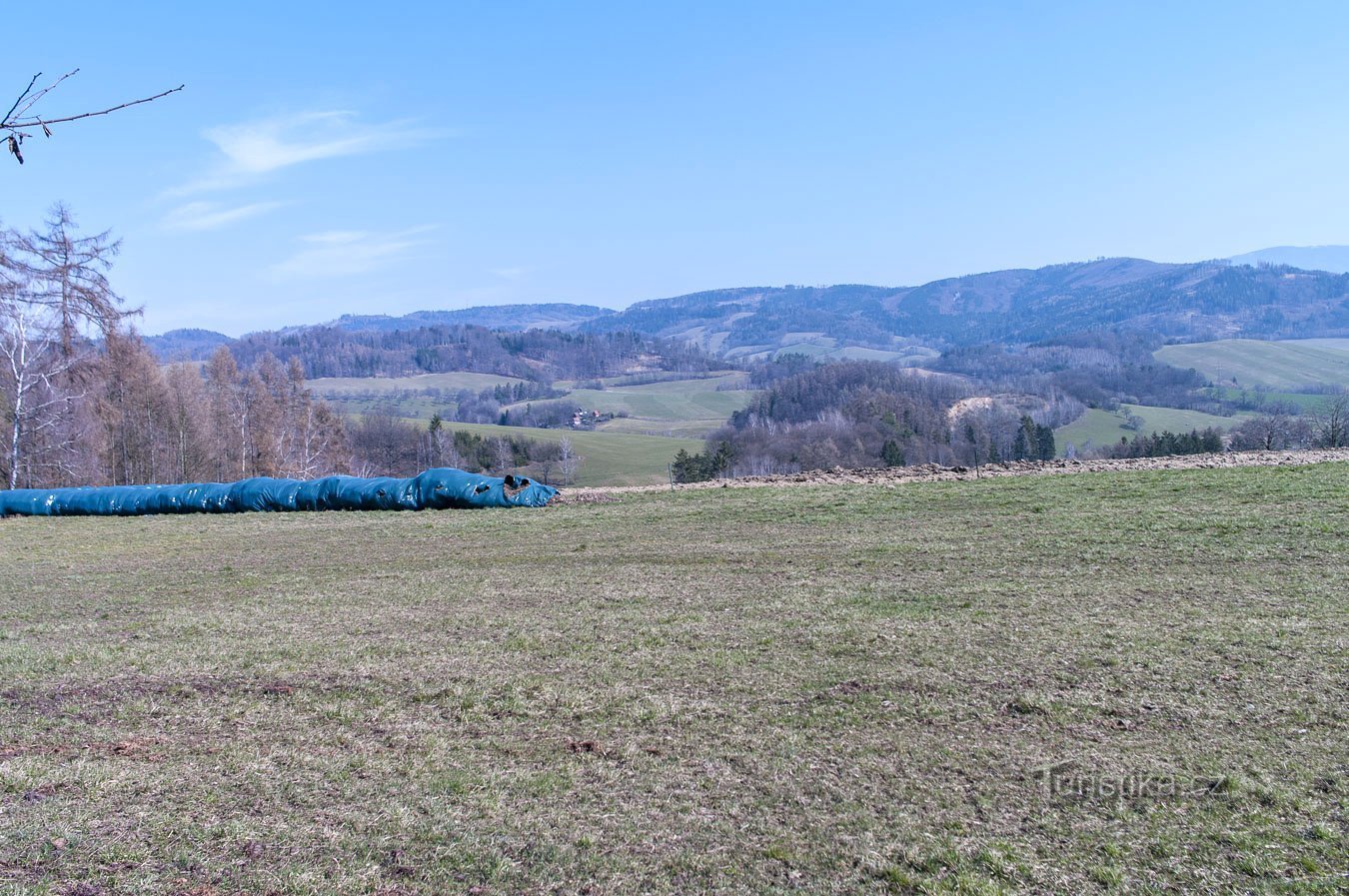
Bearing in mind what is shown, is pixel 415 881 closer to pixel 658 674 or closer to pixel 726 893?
pixel 726 893

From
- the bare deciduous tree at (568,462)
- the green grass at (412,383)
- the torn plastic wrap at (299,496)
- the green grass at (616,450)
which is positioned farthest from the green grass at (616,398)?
the torn plastic wrap at (299,496)

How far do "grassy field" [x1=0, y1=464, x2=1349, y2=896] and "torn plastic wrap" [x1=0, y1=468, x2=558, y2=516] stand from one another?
30.0 ft

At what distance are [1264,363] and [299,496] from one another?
448 ft

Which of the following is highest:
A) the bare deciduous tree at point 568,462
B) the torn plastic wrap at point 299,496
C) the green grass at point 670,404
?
the green grass at point 670,404

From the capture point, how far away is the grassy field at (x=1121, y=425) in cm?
8006

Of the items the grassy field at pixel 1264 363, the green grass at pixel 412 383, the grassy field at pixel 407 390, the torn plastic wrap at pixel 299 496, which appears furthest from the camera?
the green grass at pixel 412 383

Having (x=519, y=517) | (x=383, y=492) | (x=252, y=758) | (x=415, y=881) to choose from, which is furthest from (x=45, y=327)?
(x=415, y=881)

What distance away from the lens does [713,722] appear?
763cm

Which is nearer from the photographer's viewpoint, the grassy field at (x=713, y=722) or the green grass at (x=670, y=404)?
the grassy field at (x=713, y=722)

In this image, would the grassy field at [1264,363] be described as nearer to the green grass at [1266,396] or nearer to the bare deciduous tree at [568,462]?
the green grass at [1266,396]

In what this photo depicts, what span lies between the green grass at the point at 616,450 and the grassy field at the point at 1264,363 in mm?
74096

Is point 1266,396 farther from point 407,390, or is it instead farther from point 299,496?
point 407,390

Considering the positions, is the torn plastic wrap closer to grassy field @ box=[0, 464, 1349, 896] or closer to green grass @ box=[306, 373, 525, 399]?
grassy field @ box=[0, 464, 1349, 896]

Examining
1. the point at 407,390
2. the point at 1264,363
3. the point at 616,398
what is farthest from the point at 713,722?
the point at 407,390
